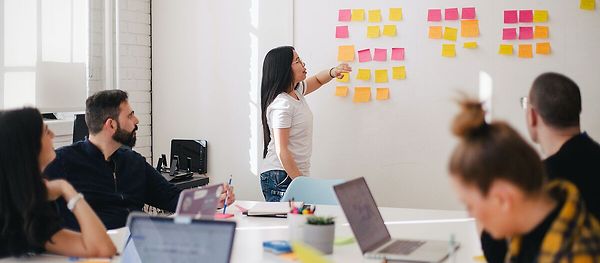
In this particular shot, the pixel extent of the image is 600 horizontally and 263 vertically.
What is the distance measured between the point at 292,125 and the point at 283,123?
0.30ft

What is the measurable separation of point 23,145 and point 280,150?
1.91 metres

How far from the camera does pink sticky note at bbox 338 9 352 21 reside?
4754mm

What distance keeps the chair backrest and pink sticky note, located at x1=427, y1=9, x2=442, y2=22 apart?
1.46 metres

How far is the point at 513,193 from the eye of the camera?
4.99 ft

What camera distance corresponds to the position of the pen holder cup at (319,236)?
2.46 m

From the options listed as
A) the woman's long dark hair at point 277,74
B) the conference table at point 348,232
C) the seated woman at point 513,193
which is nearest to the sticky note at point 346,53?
the woman's long dark hair at point 277,74

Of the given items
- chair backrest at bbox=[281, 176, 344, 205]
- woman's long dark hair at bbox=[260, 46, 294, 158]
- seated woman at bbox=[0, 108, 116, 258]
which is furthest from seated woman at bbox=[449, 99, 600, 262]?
woman's long dark hair at bbox=[260, 46, 294, 158]

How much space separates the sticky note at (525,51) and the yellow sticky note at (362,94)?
95 cm

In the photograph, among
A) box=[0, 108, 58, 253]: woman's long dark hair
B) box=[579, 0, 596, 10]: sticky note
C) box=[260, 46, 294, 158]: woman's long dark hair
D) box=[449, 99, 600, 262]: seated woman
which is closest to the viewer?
box=[449, 99, 600, 262]: seated woman

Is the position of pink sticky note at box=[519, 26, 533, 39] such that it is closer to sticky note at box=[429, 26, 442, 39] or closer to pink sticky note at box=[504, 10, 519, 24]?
pink sticky note at box=[504, 10, 519, 24]

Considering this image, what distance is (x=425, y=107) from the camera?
464 centimetres

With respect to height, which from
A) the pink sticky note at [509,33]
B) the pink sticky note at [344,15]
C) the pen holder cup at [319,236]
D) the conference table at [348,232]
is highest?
the pink sticky note at [344,15]

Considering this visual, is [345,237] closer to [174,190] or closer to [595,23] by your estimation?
[174,190]

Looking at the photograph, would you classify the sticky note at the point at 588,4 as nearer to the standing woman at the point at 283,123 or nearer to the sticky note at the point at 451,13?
the sticky note at the point at 451,13
